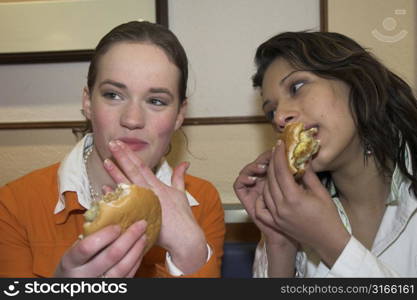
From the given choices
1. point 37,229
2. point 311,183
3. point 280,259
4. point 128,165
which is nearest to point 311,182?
point 311,183

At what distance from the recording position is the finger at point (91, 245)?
853 mm

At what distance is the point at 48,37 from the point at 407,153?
148cm

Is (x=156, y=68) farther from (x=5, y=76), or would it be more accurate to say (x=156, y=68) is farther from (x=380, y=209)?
(x=5, y=76)

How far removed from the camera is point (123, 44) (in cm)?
133

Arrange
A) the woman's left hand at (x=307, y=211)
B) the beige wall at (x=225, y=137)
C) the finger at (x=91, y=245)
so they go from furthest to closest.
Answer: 1. the beige wall at (x=225, y=137)
2. the woman's left hand at (x=307, y=211)
3. the finger at (x=91, y=245)

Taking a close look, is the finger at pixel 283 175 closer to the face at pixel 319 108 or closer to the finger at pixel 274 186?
the finger at pixel 274 186

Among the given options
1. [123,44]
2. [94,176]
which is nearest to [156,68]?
[123,44]

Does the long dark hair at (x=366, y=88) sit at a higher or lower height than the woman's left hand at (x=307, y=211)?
higher

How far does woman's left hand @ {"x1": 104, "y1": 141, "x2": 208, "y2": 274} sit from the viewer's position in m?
1.10

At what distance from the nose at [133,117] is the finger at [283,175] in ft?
1.29

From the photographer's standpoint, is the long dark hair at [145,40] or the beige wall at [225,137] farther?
the beige wall at [225,137]

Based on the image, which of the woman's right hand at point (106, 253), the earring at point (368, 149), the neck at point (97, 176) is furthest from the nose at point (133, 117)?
the earring at point (368, 149)

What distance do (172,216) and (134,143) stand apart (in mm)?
273

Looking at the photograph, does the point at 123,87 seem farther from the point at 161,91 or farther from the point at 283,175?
the point at 283,175
